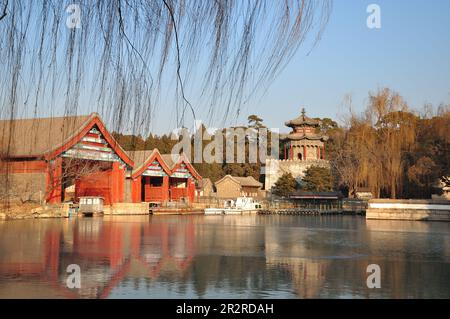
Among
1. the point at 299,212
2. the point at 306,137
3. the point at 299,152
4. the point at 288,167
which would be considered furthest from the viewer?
the point at 299,152

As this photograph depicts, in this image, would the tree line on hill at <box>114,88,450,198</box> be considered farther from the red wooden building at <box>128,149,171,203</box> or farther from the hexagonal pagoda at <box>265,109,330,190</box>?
the hexagonal pagoda at <box>265,109,330,190</box>

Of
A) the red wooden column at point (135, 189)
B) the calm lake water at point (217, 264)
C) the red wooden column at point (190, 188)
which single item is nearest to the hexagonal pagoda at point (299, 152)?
the red wooden column at point (190, 188)

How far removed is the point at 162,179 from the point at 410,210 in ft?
56.7

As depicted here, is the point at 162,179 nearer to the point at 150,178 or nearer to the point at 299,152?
the point at 150,178

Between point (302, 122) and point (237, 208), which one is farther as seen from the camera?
point (302, 122)

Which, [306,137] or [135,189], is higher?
[306,137]

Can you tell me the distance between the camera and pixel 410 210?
29266mm

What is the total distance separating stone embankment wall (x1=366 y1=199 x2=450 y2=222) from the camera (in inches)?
1122

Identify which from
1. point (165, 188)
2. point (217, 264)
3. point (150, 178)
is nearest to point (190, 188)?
point (150, 178)

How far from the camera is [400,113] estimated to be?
30.9 m

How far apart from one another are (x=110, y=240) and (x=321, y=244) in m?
6.53

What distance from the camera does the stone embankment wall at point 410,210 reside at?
93.5 feet

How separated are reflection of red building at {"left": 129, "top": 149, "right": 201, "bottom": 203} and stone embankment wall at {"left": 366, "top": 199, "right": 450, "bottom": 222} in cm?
1232
